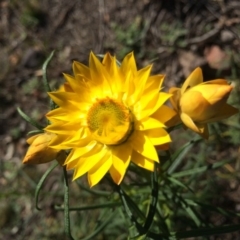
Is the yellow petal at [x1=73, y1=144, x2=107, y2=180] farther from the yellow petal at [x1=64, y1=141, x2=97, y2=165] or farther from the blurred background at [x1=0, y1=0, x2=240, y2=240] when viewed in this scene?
the blurred background at [x1=0, y1=0, x2=240, y2=240]

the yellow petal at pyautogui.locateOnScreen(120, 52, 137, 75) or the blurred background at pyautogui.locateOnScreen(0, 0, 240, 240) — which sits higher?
the yellow petal at pyautogui.locateOnScreen(120, 52, 137, 75)

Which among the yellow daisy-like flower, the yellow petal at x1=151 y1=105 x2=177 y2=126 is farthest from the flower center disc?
the yellow petal at x1=151 y1=105 x2=177 y2=126

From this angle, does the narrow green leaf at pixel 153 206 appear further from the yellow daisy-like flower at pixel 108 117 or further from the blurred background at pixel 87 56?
the blurred background at pixel 87 56

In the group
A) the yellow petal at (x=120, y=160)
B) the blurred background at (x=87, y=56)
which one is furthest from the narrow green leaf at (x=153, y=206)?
the blurred background at (x=87, y=56)

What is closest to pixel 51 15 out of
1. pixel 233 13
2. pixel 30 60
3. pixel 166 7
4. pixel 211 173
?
pixel 30 60

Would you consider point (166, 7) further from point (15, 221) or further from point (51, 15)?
point (15, 221)

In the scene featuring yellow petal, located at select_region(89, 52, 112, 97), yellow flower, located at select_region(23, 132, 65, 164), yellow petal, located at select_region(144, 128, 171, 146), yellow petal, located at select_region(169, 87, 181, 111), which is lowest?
yellow petal, located at select_region(144, 128, 171, 146)
